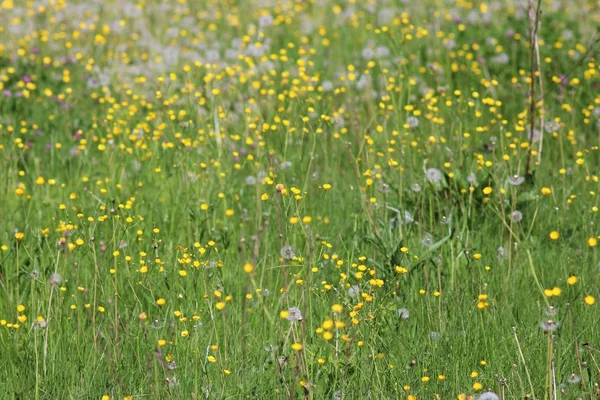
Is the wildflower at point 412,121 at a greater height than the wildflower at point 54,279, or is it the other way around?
the wildflower at point 412,121

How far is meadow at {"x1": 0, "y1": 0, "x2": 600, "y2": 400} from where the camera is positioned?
10.0 feet

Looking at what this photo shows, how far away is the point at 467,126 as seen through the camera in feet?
16.8

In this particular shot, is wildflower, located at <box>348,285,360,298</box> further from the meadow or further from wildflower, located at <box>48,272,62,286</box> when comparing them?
wildflower, located at <box>48,272,62,286</box>

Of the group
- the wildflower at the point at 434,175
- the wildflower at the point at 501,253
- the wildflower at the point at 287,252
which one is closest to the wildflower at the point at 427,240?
the wildflower at the point at 501,253

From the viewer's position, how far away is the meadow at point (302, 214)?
305 cm

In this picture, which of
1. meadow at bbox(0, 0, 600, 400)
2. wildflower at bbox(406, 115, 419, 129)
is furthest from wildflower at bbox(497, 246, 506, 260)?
wildflower at bbox(406, 115, 419, 129)

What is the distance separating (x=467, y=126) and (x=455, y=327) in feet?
6.95

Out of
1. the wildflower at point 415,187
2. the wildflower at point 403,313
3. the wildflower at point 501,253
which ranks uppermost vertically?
the wildflower at point 415,187

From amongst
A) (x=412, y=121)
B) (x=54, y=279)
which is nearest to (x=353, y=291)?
(x=54, y=279)

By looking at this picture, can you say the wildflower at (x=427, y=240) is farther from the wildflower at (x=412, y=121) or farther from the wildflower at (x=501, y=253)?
the wildflower at (x=412, y=121)

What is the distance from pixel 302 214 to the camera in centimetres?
425

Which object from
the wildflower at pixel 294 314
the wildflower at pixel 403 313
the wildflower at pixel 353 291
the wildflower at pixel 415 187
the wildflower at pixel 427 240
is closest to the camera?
the wildflower at pixel 294 314

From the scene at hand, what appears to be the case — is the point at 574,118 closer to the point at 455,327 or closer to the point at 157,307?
the point at 455,327

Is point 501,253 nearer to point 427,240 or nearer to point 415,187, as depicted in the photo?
point 427,240
